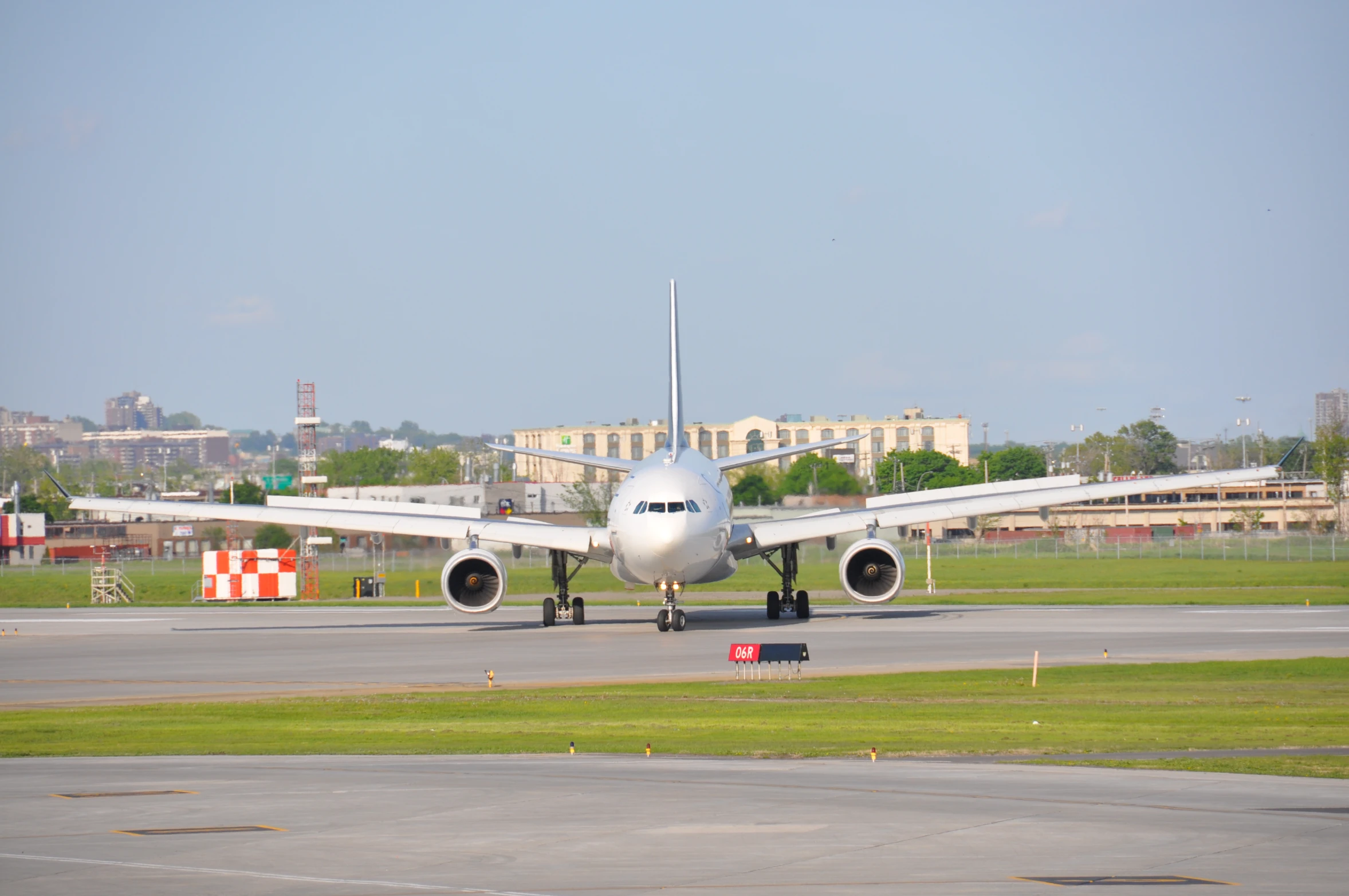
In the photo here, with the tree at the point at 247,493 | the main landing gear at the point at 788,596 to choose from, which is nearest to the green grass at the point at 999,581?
the main landing gear at the point at 788,596

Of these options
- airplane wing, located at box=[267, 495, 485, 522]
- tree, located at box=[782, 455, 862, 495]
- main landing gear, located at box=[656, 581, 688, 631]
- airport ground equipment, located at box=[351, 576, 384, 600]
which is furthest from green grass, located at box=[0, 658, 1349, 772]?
tree, located at box=[782, 455, 862, 495]

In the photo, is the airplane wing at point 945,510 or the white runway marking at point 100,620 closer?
the airplane wing at point 945,510

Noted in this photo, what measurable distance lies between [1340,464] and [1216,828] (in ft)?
288

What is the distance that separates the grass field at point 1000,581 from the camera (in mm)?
50562

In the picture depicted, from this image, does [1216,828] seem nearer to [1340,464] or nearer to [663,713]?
[663,713]

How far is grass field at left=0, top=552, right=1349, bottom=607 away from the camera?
50.6m

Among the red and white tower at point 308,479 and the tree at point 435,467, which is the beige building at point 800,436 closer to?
the tree at point 435,467

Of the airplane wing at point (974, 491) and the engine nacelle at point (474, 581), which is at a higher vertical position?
the airplane wing at point (974, 491)

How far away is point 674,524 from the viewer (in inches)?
1410

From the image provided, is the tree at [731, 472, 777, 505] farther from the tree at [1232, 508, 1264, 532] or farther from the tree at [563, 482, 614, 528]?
the tree at [1232, 508, 1264, 532]

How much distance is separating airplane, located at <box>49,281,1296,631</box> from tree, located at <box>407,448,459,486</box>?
13592 cm

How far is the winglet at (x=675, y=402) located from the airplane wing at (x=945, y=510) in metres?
3.16

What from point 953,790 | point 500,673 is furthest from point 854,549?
point 953,790

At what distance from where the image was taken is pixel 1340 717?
19.0 m
